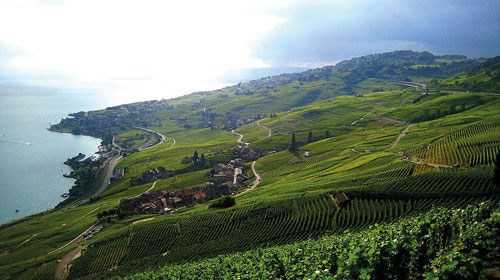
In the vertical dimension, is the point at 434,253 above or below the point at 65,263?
above

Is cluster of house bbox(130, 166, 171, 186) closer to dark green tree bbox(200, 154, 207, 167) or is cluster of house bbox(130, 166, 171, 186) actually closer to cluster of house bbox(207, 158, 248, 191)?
dark green tree bbox(200, 154, 207, 167)

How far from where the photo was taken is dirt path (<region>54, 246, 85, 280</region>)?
42.0 metres

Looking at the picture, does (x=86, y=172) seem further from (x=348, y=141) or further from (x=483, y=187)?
(x=483, y=187)

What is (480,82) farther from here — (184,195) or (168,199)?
(168,199)

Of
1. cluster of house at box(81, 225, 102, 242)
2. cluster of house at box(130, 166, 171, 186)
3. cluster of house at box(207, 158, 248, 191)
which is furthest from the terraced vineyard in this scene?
cluster of house at box(130, 166, 171, 186)

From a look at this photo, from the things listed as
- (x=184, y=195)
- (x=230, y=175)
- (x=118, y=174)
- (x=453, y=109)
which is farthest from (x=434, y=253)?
(x=453, y=109)

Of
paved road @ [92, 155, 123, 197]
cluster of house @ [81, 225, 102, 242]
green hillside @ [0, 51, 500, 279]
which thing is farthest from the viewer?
paved road @ [92, 155, 123, 197]

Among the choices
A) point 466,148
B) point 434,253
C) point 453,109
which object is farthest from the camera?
point 453,109

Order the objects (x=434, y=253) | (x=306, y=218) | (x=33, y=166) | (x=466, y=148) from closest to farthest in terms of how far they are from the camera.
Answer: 1. (x=434, y=253)
2. (x=306, y=218)
3. (x=466, y=148)
4. (x=33, y=166)

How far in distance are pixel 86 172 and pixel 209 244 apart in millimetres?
97604

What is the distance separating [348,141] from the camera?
10650 centimetres

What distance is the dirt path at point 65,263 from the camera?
138 ft

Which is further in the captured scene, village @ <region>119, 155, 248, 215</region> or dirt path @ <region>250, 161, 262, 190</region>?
dirt path @ <region>250, 161, 262, 190</region>

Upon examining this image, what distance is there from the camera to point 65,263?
45375 mm
